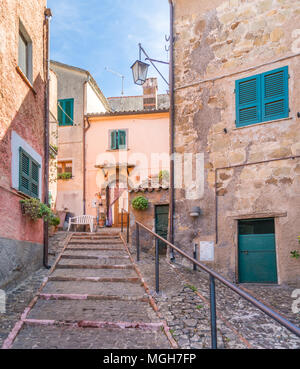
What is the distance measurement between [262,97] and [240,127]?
774 millimetres

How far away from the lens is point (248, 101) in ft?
28.0

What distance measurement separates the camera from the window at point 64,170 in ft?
60.2

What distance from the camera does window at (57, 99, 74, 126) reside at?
18.9m

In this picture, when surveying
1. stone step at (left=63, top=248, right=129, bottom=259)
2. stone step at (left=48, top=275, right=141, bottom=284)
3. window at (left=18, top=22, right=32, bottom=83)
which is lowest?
stone step at (left=48, top=275, right=141, bottom=284)

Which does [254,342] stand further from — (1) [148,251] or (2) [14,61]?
(1) [148,251]

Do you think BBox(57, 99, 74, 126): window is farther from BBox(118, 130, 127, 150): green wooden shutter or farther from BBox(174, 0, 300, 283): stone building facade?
BBox(174, 0, 300, 283): stone building facade

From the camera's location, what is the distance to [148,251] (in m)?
11.2

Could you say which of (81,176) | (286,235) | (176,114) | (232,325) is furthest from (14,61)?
(81,176)

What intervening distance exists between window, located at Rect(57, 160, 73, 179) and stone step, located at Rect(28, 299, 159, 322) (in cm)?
1274

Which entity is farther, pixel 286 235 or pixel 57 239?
pixel 57 239

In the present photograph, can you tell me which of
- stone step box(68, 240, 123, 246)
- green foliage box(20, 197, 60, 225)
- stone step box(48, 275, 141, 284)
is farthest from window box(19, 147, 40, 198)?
stone step box(68, 240, 123, 246)

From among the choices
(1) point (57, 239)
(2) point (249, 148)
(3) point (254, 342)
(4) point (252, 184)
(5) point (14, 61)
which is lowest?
(3) point (254, 342)

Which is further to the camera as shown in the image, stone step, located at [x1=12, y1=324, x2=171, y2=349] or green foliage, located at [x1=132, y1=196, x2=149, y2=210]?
green foliage, located at [x1=132, y1=196, x2=149, y2=210]

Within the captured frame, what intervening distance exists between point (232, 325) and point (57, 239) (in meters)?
7.65
